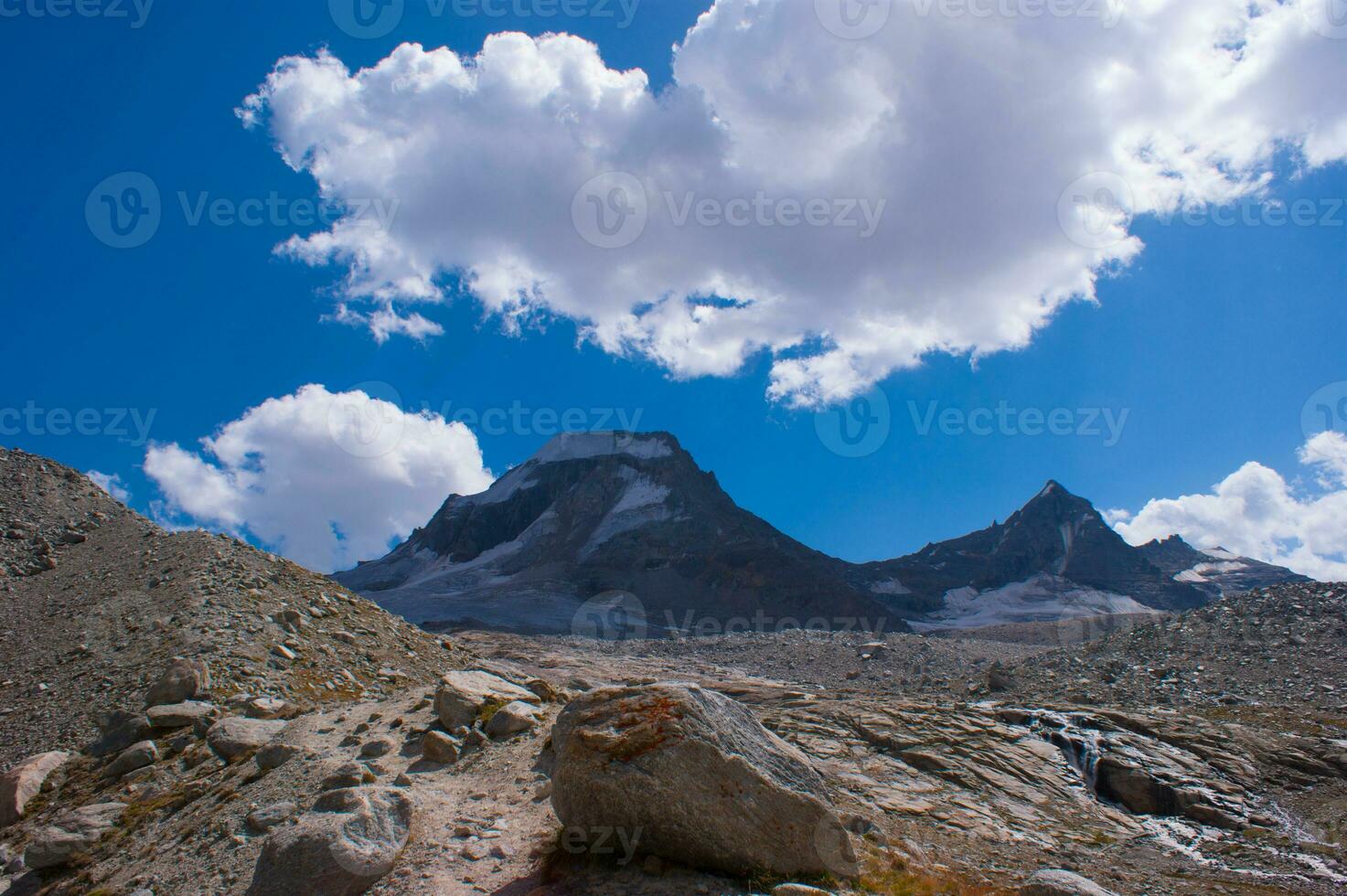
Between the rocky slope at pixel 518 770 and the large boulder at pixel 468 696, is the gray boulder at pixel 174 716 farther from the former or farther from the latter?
the large boulder at pixel 468 696

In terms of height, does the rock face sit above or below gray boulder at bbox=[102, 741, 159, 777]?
above

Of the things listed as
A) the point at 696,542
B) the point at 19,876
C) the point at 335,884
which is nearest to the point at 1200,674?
the point at 335,884

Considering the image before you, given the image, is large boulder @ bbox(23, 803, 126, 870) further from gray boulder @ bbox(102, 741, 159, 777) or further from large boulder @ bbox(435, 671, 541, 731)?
large boulder @ bbox(435, 671, 541, 731)

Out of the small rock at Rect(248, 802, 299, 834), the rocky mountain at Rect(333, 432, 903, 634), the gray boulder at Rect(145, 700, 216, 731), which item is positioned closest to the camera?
the small rock at Rect(248, 802, 299, 834)

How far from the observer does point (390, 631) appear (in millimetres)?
24703

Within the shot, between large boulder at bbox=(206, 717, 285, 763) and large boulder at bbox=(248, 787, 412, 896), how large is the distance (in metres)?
5.77

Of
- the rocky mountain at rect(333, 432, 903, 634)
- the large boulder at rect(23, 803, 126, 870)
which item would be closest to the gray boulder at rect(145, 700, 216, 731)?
the large boulder at rect(23, 803, 126, 870)

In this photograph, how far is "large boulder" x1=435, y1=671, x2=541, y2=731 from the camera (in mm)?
13648

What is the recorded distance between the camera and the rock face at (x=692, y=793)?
8.35 metres

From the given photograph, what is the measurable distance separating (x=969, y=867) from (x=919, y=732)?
7.58 meters

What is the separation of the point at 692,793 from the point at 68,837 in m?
10.3

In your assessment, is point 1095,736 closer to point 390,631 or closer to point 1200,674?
point 1200,674

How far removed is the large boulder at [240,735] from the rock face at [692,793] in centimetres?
807

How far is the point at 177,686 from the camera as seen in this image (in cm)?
1631
